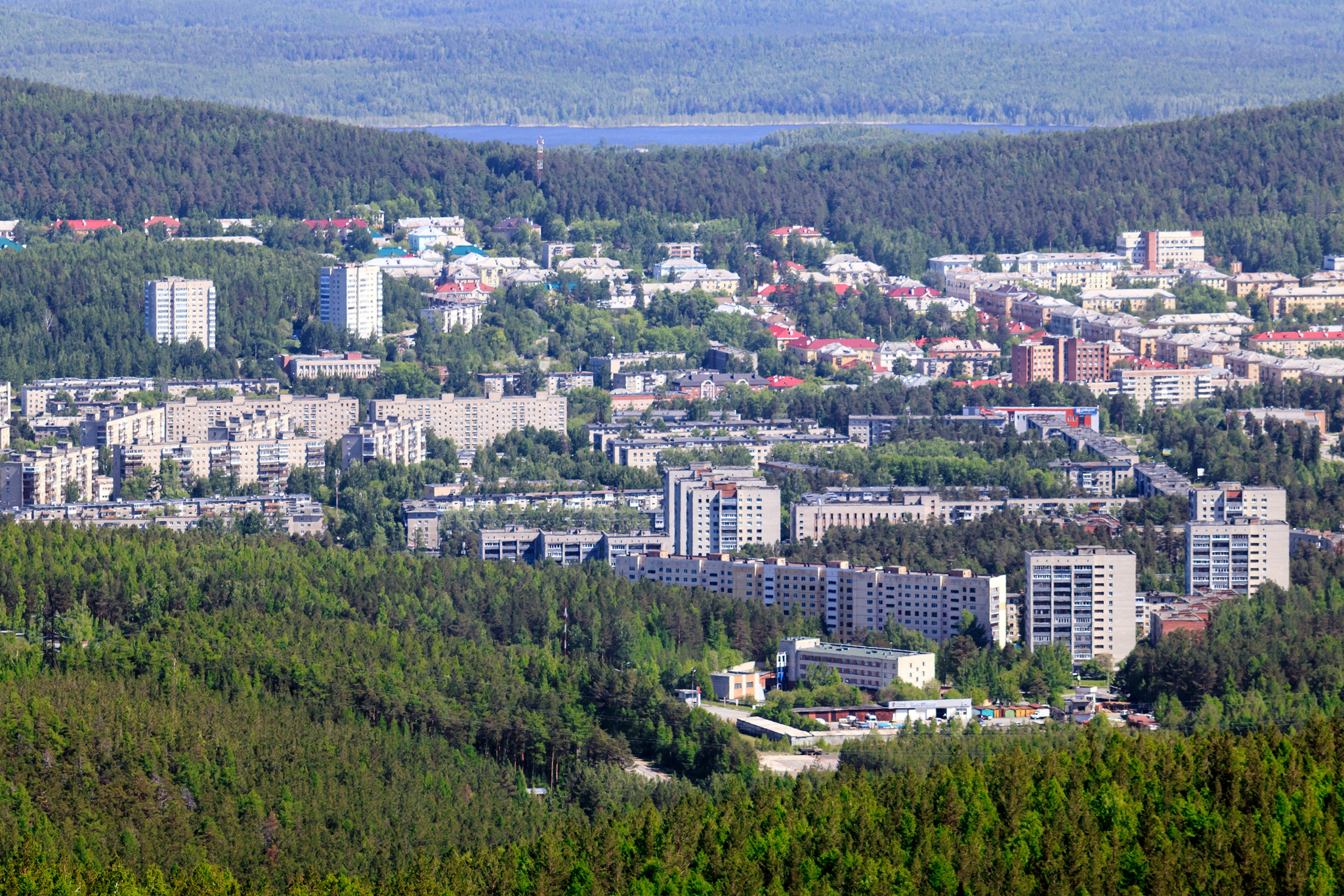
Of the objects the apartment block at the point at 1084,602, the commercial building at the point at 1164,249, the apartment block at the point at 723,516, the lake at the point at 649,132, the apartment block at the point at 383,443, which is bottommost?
the apartment block at the point at 1084,602

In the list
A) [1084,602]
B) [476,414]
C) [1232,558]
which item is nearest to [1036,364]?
[476,414]

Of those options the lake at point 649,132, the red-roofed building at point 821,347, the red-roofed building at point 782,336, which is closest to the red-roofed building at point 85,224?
the red-roofed building at point 782,336

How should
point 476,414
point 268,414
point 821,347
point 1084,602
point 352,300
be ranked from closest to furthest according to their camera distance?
point 1084,602
point 268,414
point 476,414
point 821,347
point 352,300

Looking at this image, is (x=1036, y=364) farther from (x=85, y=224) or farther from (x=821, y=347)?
(x=85, y=224)

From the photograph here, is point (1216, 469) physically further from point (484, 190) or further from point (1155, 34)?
point (1155, 34)

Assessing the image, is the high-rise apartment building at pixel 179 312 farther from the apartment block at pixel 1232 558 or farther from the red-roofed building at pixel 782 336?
the apartment block at pixel 1232 558

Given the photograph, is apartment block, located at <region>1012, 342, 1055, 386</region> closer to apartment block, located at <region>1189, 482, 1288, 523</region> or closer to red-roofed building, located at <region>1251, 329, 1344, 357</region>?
red-roofed building, located at <region>1251, 329, 1344, 357</region>
